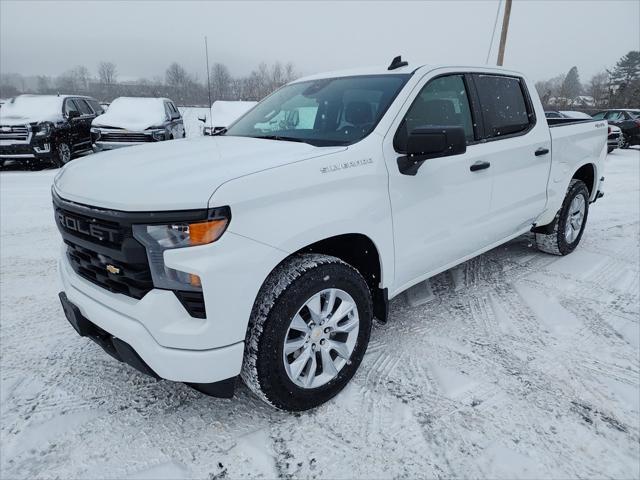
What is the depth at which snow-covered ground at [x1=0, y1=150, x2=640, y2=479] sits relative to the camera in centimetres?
195

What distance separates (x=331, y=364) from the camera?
2297mm

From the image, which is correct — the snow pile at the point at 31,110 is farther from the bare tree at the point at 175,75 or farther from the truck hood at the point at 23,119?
the bare tree at the point at 175,75

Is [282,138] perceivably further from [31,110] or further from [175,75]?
[175,75]

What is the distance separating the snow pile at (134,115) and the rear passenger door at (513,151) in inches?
345

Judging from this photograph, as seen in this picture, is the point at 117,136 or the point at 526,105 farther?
the point at 117,136

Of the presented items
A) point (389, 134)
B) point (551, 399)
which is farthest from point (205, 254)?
point (551, 399)

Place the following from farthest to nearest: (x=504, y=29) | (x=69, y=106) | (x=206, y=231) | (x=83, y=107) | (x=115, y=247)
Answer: (x=504, y=29), (x=83, y=107), (x=69, y=106), (x=115, y=247), (x=206, y=231)

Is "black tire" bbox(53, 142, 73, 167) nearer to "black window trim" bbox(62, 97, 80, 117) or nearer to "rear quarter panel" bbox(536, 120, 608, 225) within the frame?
"black window trim" bbox(62, 97, 80, 117)

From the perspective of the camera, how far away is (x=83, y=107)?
39.7 ft

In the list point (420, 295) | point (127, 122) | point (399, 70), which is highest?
point (127, 122)

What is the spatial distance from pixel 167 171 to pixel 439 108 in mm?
1857

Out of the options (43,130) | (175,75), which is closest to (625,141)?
(43,130)

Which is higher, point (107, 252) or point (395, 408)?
point (107, 252)

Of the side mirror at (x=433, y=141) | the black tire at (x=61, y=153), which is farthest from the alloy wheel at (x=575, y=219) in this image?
the black tire at (x=61, y=153)
